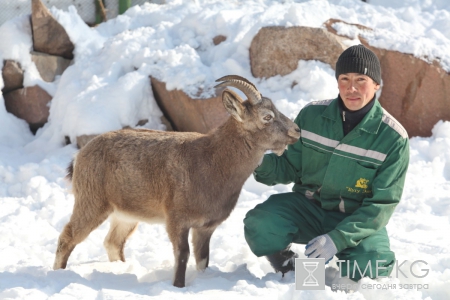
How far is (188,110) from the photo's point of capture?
26.7 feet

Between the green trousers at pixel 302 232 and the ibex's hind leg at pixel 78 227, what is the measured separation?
123 cm

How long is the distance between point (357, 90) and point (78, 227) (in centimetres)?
253

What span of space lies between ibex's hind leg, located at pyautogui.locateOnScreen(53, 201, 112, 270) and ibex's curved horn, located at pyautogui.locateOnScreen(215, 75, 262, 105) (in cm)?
148

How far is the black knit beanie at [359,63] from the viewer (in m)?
4.67

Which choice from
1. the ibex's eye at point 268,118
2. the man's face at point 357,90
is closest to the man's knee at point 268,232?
the ibex's eye at point 268,118

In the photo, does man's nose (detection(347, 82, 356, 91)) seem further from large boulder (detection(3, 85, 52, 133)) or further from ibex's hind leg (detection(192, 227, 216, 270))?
large boulder (detection(3, 85, 52, 133))

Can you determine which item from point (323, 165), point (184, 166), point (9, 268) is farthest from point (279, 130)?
point (9, 268)

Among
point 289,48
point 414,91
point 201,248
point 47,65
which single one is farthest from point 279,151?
point 47,65

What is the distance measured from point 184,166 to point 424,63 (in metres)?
4.49

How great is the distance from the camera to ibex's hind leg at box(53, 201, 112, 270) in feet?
17.1

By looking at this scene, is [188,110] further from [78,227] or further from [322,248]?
[322,248]

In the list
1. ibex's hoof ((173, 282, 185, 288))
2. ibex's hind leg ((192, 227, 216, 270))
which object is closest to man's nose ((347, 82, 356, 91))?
ibex's hind leg ((192, 227, 216, 270))

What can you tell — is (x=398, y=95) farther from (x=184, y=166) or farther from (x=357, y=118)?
(x=184, y=166)

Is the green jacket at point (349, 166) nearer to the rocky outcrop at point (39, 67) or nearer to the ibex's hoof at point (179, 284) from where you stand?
the ibex's hoof at point (179, 284)
